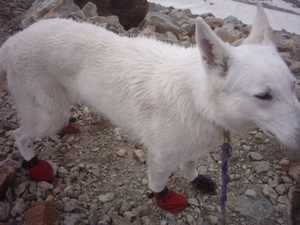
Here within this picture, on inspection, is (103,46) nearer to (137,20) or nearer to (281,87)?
(281,87)

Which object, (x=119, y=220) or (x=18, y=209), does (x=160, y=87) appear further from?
(x=18, y=209)

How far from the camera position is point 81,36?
8.79ft

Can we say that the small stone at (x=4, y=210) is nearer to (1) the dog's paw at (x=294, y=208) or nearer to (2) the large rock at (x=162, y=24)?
(1) the dog's paw at (x=294, y=208)

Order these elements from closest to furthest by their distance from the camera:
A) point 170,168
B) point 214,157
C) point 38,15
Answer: point 170,168
point 214,157
point 38,15

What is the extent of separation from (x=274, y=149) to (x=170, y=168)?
5.65ft

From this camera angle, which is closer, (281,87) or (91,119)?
(281,87)

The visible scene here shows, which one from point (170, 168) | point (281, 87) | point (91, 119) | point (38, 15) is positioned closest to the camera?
point (281, 87)

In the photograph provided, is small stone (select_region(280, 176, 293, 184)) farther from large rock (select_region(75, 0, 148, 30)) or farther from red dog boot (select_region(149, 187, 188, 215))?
large rock (select_region(75, 0, 148, 30))

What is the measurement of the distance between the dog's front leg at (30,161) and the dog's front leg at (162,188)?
1261 mm


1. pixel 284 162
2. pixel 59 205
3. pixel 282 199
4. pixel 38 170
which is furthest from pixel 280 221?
pixel 38 170

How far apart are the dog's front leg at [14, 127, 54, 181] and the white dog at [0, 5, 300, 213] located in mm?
14

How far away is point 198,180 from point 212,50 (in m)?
1.69

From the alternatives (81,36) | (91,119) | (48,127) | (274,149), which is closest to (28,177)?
(48,127)

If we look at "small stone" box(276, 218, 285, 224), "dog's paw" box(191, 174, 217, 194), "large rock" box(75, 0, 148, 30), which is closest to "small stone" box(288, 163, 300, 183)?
"small stone" box(276, 218, 285, 224)
